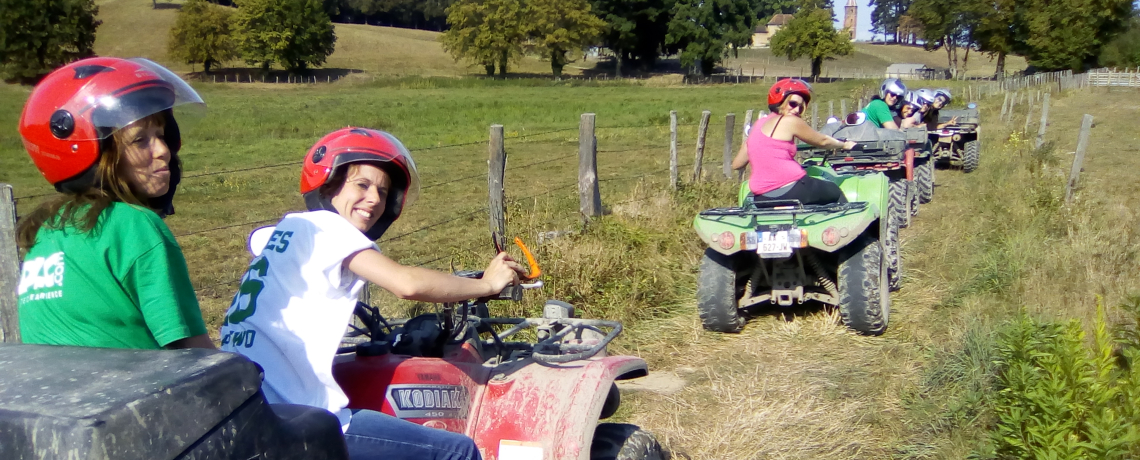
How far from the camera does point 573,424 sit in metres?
2.65

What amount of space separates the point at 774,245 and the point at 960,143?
10444 millimetres

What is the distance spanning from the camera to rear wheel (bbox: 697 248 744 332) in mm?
6020

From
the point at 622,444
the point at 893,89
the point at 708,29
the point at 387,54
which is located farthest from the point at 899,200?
the point at 387,54

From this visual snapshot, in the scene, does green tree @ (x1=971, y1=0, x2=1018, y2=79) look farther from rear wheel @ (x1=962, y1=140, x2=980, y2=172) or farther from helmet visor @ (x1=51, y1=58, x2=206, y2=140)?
helmet visor @ (x1=51, y1=58, x2=206, y2=140)

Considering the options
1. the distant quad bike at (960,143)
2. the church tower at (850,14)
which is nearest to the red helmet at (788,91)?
the distant quad bike at (960,143)

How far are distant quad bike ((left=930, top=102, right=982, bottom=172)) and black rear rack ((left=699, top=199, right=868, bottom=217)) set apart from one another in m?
8.62

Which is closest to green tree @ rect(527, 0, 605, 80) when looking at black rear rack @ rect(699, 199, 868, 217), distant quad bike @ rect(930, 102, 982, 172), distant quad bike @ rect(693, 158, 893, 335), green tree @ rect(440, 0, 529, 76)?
green tree @ rect(440, 0, 529, 76)

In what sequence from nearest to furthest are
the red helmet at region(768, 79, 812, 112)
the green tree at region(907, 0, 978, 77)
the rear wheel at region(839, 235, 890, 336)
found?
the rear wheel at region(839, 235, 890, 336), the red helmet at region(768, 79, 812, 112), the green tree at region(907, 0, 978, 77)

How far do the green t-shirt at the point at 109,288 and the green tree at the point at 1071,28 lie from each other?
224ft

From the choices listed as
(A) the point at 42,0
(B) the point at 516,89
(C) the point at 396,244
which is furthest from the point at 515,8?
(C) the point at 396,244

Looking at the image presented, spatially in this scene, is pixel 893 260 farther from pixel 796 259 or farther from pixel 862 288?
pixel 862 288

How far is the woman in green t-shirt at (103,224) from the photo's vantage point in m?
1.96

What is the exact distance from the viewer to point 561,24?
→ 76562 millimetres

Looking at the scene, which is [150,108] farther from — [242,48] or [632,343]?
[242,48]
